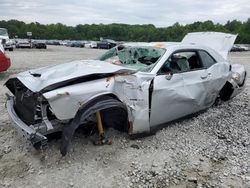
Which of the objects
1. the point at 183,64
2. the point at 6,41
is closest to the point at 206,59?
the point at 183,64

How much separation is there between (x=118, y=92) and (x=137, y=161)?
97 centimetres

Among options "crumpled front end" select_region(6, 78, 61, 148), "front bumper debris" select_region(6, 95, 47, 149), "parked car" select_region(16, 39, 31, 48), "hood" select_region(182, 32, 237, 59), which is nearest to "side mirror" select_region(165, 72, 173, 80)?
"crumpled front end" select_region(6, 78, 61, 148)

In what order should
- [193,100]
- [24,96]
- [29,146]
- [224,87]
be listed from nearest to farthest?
[24,96] < [29,146] < [193,100] < [224,87]

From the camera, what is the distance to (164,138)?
5.05m

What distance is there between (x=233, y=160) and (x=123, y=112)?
1675mm

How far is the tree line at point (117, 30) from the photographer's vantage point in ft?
284

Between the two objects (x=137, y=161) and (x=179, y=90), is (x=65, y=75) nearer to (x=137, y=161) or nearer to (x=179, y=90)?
(x=137, y=161)

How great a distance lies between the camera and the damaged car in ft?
12.9

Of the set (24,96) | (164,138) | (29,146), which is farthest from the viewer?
(164,138)

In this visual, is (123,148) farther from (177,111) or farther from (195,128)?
(195,128)

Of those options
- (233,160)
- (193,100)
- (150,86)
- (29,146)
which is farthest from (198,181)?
(29,146)

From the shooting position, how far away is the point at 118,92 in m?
4.42

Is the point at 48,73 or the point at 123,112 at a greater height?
the point at 48,73

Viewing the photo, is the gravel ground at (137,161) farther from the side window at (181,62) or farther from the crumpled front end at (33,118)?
the side window at (181,62)
